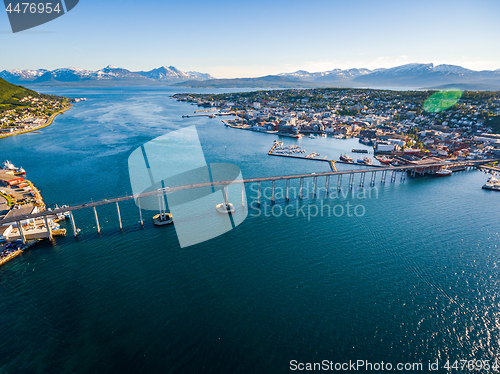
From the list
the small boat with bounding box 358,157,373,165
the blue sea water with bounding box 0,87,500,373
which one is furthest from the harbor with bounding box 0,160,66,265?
the small boat with bounding box 358,157,373,165

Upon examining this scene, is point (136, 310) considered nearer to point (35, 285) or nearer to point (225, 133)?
point (35, 285)

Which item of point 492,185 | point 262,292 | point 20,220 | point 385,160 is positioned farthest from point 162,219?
point 492,185

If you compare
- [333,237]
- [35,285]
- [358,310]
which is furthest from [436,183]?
[35,285]

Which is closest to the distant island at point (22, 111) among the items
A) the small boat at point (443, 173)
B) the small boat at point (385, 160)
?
the small boat at point (385, 160)

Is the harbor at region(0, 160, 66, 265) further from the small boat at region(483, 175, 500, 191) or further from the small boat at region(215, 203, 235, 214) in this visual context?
the small boat at region(483, 175, 500, 191)

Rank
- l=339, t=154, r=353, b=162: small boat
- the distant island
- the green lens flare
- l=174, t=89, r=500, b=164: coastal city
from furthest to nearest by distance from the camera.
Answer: the green lens flare → the distant island → l=174, t=89, r=500, b=164: coastal city → l=339, t=154, r=353, b=162: small boat

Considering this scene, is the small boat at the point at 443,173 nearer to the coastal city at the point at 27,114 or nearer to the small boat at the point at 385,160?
the small boat at the point at 385,160
